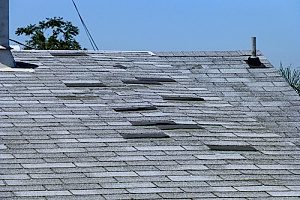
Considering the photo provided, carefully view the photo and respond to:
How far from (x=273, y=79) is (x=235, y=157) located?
397 cm

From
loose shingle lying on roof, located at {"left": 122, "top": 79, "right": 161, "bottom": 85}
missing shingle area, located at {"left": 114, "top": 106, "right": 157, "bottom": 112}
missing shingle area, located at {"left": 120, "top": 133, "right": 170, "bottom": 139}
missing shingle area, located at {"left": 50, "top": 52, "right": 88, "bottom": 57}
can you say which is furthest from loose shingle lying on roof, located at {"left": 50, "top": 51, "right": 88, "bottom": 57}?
missing shingle area, located at {"left": 120, "top": 133, "right": 170, "bottom": 139}

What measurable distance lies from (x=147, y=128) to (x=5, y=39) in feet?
12.5

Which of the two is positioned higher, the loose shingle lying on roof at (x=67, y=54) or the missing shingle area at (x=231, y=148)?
the loose shingle lying on roof at (x=67, y=54)

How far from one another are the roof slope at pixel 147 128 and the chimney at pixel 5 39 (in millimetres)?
407

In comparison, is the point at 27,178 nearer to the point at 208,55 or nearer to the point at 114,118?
the point at 114,118

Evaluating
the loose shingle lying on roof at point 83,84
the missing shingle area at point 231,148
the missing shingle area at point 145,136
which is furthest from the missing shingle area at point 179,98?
the missing shingle area at point 231,148

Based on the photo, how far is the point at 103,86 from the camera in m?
15.3

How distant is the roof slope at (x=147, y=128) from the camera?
447 inches

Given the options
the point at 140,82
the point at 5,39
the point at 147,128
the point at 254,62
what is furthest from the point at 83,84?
the point at 254,62

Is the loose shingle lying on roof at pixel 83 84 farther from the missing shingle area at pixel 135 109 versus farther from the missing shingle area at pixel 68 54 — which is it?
the missing shingle area at pixel 68 54

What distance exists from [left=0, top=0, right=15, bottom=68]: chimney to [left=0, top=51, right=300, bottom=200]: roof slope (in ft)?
1.34

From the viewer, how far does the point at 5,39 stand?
53.0ft

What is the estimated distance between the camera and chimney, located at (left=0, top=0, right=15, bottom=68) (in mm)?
15828

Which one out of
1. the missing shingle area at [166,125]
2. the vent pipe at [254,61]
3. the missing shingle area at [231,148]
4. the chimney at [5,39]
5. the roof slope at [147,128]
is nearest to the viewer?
the roof slope at [147,128]
